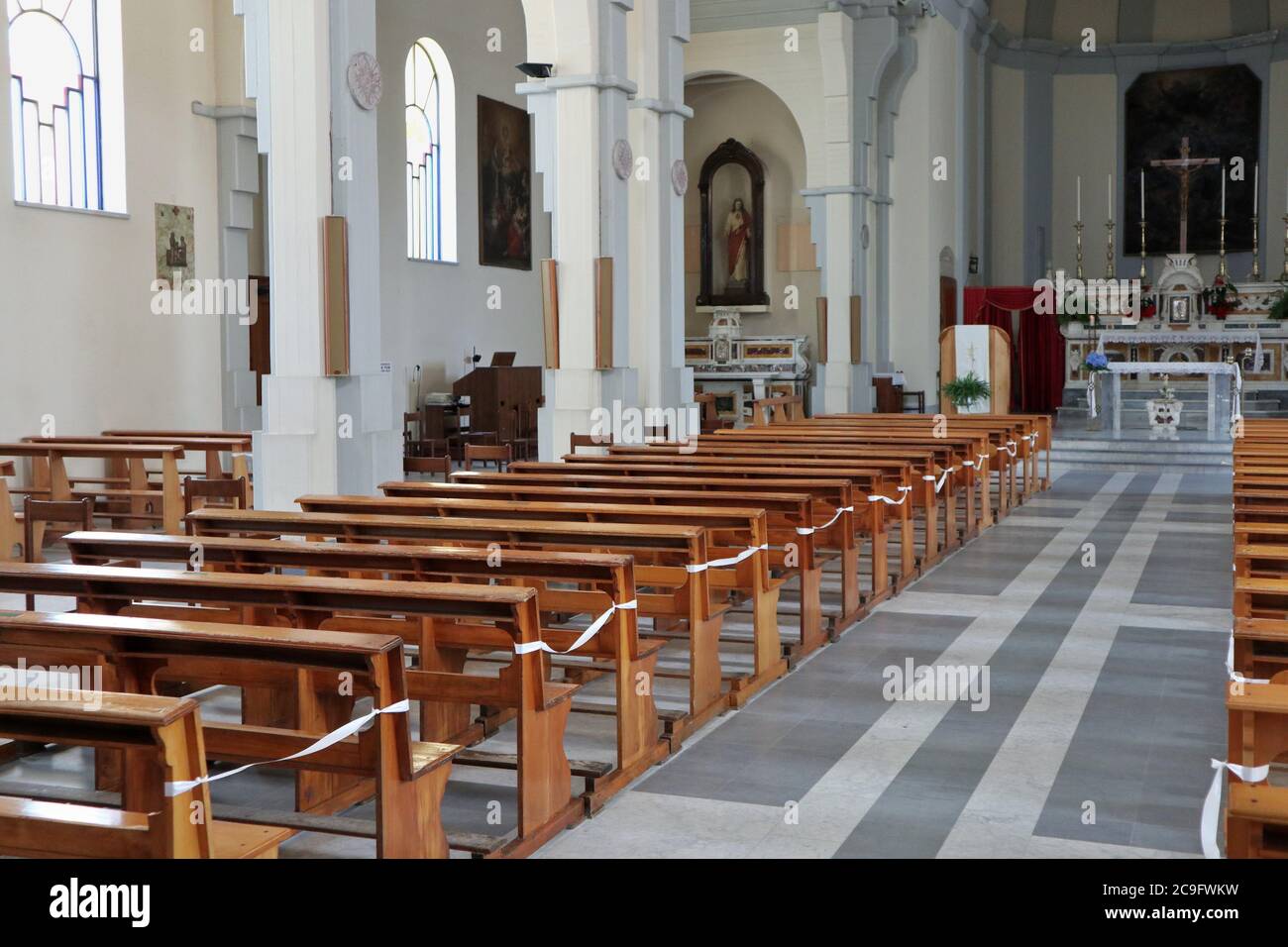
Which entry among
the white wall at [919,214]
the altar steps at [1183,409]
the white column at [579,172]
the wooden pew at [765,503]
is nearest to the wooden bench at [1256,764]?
the wooden pew at [765,503]

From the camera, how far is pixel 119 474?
39.6ft

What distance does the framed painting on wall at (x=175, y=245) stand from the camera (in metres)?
13.3

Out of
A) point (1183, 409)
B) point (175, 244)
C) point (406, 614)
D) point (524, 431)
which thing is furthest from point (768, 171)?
point (406, 614)

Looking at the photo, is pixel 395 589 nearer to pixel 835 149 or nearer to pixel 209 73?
pixel 209 73

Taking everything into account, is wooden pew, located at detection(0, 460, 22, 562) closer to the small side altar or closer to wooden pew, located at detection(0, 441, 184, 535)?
wooden pew, located at detection(0, 441, 184, 535)

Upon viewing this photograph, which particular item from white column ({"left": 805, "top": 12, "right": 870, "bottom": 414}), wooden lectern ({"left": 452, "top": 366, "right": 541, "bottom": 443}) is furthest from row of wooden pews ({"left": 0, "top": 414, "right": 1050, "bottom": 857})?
white column ({"left": 805, "top": 12, "right": 870, "bottom": 414})

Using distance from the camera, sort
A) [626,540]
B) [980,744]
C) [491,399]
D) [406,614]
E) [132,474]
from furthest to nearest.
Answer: [491,399], [132,474], [626,540], [980,744], [406,614]

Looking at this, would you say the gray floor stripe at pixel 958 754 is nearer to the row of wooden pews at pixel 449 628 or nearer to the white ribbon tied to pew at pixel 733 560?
the row of wooden pews at pixel 449 628

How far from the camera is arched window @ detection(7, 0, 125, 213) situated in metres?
12.0

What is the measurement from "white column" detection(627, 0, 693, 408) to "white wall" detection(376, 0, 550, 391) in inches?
182

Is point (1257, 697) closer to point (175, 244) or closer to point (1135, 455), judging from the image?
point (175, 244)

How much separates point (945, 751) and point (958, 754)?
0.17 feet

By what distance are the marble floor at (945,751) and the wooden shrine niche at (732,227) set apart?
15491mm
